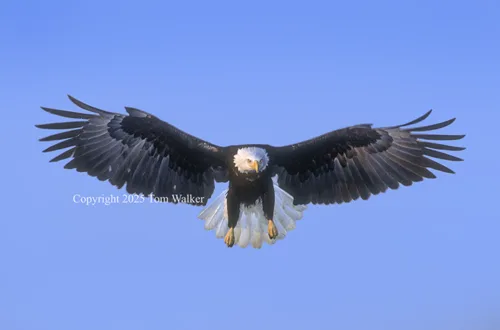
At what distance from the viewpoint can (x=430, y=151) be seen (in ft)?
32.1

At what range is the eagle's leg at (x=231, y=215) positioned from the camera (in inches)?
381

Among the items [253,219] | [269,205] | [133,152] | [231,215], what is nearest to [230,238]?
[231,215]

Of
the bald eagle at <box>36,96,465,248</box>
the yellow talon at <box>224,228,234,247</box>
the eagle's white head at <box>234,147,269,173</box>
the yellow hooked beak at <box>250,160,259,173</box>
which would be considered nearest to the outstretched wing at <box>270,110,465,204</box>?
the bald eagle at <box>36,96,465,248</box>

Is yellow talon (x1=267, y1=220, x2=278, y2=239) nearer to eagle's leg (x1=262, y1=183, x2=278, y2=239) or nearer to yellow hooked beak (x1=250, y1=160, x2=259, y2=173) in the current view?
eagle's leg (x1=262, y1=183, x2=278, y2=239)

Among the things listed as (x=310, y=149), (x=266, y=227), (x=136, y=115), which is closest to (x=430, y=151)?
(x=310, y=149)

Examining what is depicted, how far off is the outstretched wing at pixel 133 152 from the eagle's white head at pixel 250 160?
0.32m

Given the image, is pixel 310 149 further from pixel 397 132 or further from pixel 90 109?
pixel 90 109

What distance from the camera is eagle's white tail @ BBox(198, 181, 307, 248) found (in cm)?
1009

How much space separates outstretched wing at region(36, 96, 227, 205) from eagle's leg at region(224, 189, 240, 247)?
27 centimetres

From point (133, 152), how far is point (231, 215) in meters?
1.19

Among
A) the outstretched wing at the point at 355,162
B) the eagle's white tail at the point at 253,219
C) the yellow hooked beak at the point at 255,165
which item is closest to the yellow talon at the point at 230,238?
the eagle's white tail at the point at 253,219

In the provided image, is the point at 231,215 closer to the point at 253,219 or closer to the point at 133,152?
the point at 253,219

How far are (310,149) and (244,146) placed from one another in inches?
28.9

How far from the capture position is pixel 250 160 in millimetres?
9180
